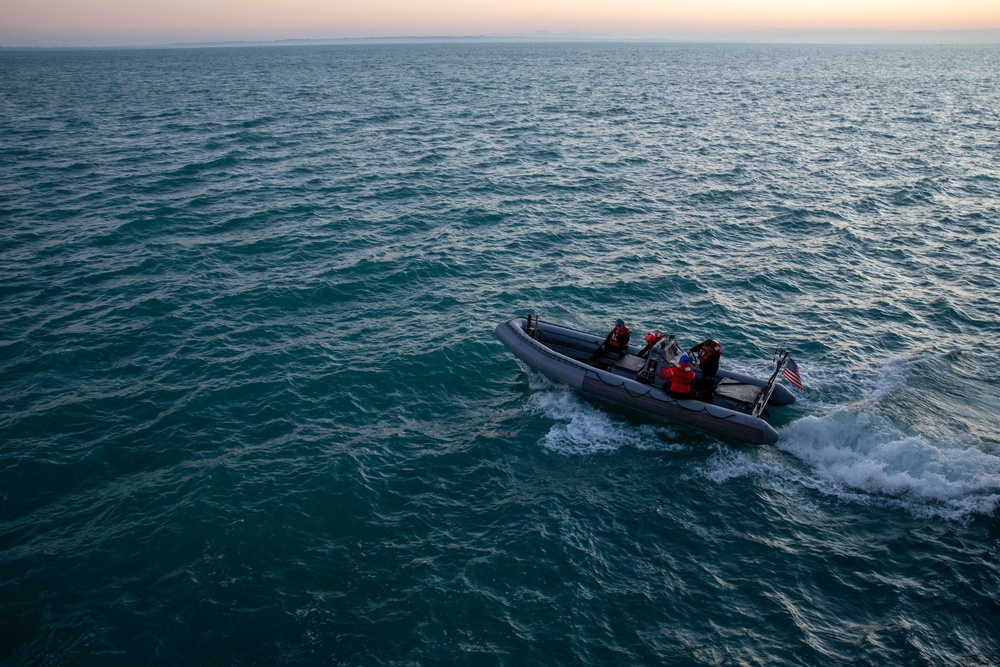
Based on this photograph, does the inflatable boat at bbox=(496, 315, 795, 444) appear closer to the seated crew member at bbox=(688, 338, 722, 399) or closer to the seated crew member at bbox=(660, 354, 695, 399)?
the seated crew member at bbox=(688, 338, 722, 399)

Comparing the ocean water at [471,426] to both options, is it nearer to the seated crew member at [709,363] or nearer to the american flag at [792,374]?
the american flag at [792,374]

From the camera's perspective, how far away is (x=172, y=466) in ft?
55.0

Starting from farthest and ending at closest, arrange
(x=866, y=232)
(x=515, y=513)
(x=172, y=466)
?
(x=866, y=232), (x=172, y=466), (x=515, y=513)

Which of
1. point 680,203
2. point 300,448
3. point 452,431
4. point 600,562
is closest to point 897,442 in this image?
point 600,562

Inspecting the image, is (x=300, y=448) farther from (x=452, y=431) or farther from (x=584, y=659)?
(x=584, y=659)

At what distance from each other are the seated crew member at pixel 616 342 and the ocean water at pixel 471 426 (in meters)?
1.84

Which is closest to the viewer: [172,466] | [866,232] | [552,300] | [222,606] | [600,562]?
[222,606]

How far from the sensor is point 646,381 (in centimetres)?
1947

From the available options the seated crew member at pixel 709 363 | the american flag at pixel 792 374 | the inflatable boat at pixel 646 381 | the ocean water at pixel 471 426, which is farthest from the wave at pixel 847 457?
the seated crew member at pixel 709 363

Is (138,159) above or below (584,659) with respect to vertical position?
above

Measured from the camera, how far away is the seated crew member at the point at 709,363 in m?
18.6

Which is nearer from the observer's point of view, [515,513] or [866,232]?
[515,513]

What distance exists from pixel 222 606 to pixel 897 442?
17127 mm

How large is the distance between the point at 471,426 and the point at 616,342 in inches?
221
